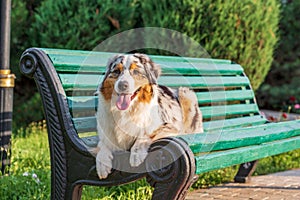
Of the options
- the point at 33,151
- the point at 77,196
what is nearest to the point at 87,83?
the point at 77,196

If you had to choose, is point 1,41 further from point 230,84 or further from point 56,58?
point 230,84

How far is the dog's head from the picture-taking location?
250 cm

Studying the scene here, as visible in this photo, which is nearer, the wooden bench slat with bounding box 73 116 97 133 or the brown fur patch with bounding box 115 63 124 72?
the brown fur patch with bounding box 115 63 124 72

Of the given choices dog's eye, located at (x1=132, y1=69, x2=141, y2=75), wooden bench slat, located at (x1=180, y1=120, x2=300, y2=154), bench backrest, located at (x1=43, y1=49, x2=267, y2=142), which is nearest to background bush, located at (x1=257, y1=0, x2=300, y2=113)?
bench backrest, located at (x1=43, y1=49, x2=267, y2=142)

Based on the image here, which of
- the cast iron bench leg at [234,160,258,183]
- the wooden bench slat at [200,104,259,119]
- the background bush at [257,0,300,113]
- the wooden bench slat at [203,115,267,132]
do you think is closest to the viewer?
the wooden bench slat at [203,115,267,132]

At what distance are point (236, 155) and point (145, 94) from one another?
55 centimetres

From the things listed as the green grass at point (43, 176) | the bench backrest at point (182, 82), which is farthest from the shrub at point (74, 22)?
the bench backrest at point (182, 82)

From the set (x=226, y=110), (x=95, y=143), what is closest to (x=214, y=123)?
(x=226, y=110)

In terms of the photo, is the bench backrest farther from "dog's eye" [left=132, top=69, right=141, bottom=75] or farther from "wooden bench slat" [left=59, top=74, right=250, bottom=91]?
"dog's eye" [left=132, top=69, right=141, bottom=75]

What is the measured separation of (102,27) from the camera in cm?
665

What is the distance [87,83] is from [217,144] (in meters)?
0.97

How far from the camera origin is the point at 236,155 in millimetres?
2703

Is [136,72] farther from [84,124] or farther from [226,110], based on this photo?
[226,110]

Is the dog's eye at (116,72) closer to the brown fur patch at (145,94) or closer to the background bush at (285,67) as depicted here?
the brown fur patch at (145,94)
